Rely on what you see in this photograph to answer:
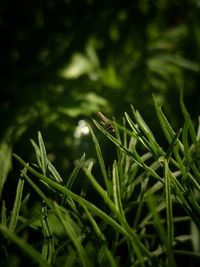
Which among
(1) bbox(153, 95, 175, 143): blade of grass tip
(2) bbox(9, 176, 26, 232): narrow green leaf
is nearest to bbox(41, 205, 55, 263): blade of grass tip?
(2) bbox(9, 176, 26, 232): narrow green leaf

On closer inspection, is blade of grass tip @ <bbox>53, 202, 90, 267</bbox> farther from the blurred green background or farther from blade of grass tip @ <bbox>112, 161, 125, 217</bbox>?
the blurred green background

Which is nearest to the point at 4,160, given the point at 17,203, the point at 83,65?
the point at 17,203

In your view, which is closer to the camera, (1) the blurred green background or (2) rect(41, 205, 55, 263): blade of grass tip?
(2) rect(41, 205, 55, 263): blade of grass tip

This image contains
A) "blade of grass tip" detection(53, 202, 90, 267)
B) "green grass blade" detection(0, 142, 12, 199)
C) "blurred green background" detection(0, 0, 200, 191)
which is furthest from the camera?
"blurred green background" detection(0, 0, 200, 191)

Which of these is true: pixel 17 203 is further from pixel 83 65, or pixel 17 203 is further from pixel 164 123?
pixel 83 65

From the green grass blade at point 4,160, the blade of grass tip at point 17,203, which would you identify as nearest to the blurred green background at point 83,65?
the green grass blade at point 4,160

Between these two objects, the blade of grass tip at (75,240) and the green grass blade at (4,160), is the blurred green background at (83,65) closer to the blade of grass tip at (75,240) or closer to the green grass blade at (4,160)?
the green grass blade at (4,160)

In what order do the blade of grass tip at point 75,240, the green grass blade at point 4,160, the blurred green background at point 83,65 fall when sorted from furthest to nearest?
Result: the blurred green background at point 83,65 → the green grass blade at point 4,160 → the blade of grass tip at point 75,240

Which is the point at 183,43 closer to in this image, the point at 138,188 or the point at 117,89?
the point at 117,89
